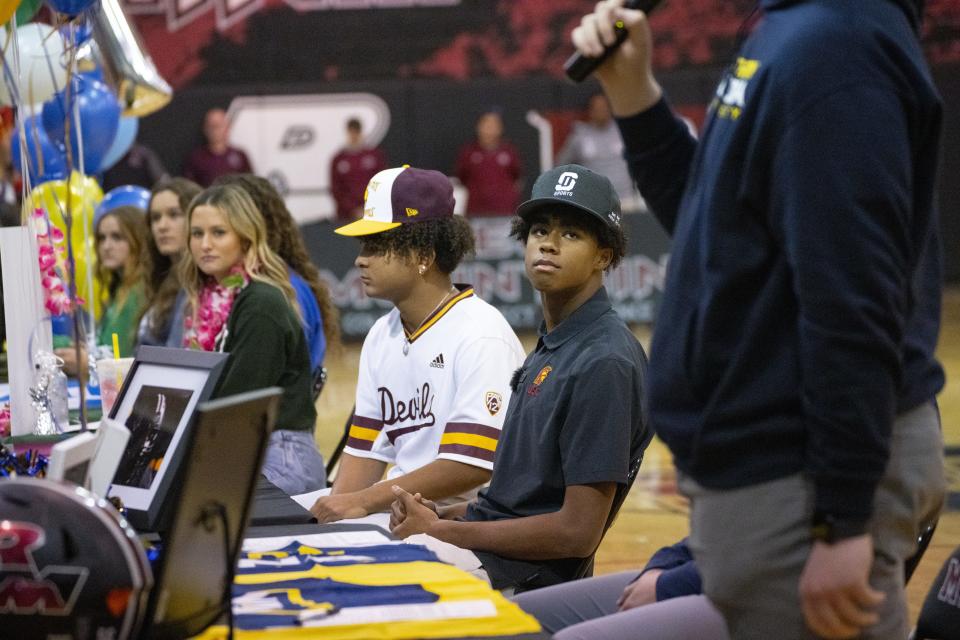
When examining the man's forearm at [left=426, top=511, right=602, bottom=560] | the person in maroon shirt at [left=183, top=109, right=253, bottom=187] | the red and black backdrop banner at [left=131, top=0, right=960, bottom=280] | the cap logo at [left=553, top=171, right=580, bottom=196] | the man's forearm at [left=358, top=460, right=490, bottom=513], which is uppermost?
the cap logo at [left=553, top=171, right=580, bottom=196]

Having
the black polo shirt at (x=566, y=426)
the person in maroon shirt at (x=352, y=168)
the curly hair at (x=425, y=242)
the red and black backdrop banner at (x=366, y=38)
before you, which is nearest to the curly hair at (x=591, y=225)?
the black polo shirt at (x=566, y=426)

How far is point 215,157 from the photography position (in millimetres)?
13039

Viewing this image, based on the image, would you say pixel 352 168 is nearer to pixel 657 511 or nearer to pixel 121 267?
pixel 121 267

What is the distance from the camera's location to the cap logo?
2.82 meters

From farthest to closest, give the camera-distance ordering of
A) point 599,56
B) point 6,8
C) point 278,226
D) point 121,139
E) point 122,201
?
point 121,139 < point 122,201 < point 278,226 < point 6,8 < point 599,56

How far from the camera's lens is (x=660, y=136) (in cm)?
174

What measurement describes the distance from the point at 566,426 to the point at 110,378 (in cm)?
143

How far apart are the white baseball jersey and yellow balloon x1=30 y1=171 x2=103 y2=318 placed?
1.26 meters

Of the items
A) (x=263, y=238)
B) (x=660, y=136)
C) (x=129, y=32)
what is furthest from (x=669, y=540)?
(x=660, y=136)

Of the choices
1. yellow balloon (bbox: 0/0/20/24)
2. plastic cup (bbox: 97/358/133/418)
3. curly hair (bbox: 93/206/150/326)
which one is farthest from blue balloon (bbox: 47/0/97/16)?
curly hair (bbox: 93/206/150/326)

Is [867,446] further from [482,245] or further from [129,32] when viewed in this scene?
[482,245]

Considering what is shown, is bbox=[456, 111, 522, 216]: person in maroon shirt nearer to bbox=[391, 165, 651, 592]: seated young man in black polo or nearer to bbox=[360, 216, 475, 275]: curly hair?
bbox=[360, 216, 475, 275]: curly hair

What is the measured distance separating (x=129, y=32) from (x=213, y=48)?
886 cm

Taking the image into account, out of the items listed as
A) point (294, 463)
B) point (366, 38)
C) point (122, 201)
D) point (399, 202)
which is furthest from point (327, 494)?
point (366, 38)
